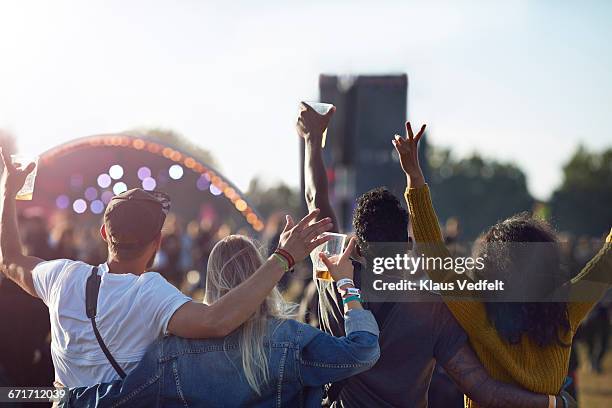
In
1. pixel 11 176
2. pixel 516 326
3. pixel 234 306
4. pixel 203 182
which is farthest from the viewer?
pixel 203 182

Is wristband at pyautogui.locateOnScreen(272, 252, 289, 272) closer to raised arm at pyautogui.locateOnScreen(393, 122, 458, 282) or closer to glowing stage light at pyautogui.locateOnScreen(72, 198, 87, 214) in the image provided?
raised arm at pyautogui.locateOnScreen(393, 122, 458, 282)

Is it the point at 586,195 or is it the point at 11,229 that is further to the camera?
the point at 586,195

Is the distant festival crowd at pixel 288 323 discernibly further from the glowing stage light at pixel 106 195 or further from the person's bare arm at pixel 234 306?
the glowing stage light at pixel 106 195

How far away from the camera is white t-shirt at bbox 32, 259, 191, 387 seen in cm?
285

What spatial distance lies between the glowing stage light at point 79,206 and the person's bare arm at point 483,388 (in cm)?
956

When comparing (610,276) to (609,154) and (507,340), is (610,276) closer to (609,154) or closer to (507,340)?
(507,340)

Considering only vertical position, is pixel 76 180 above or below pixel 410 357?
below

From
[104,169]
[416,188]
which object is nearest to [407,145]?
[416,188]

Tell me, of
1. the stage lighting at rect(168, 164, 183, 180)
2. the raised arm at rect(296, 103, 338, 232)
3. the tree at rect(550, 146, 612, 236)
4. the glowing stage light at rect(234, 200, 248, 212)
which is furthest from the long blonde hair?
the tree at rect(550, 146, 612, 236)

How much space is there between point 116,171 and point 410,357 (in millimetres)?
8323

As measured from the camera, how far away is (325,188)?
4.00 m

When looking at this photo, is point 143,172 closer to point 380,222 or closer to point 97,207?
point 97,207

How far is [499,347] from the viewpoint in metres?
3.09

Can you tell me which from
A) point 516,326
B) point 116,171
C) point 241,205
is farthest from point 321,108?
point 116,171
